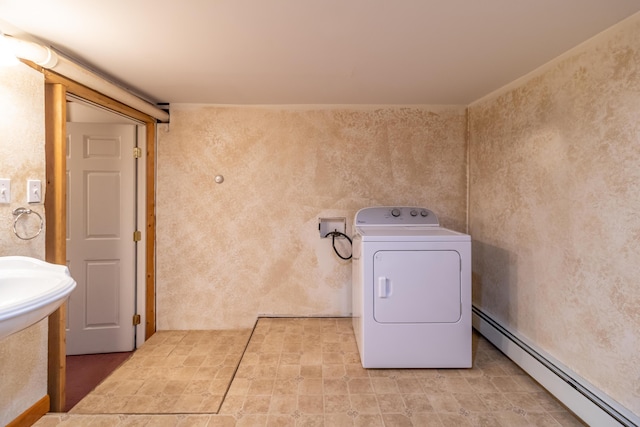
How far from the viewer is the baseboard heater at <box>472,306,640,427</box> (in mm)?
1546

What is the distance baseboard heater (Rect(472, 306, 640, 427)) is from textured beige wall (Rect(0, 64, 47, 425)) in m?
2.97

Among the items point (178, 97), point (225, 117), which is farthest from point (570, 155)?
point (178, 97)

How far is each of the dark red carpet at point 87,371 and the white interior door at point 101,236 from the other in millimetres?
72

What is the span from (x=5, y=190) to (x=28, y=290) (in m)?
0.56

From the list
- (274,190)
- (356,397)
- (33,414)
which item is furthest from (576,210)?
(33,414)

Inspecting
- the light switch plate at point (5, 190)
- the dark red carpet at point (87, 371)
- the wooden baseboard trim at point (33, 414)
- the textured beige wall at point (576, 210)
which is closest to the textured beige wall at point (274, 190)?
the dark red carpet at point (87, 371)

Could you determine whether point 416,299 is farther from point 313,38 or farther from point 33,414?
point 33,414

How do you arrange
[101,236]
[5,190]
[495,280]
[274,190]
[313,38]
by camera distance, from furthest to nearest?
[274,190]
[101,236]
[495,280]
[313,38]
[5,190]

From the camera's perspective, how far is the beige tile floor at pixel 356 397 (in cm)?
175

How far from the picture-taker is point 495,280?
8.65 ft

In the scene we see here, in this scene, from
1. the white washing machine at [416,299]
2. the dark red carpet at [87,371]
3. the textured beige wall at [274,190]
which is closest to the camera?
the white washing machine at [416,299]

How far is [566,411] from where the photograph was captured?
1.81m

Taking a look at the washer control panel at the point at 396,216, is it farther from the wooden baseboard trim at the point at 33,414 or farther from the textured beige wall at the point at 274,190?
the wooden baseboard trim at the point at 33,414

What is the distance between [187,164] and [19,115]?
4.63ft
